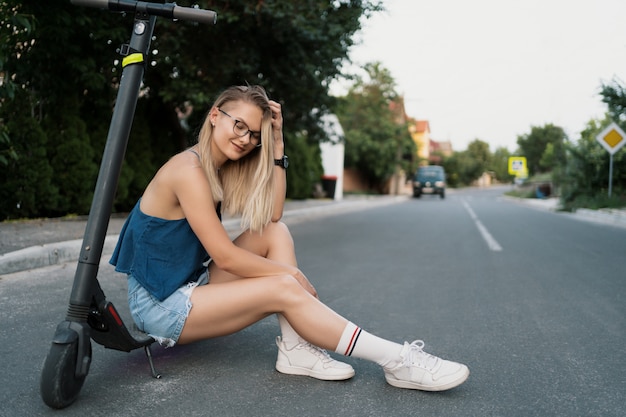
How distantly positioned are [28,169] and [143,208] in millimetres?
7486

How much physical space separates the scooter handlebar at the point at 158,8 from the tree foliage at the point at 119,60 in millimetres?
5808

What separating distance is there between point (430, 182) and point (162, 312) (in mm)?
37133

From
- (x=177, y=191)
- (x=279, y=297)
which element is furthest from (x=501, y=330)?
(x=177, y=191)

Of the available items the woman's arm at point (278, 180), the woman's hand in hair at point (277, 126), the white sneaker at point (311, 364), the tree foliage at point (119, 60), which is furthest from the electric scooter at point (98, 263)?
the tree foliage at point (119, 60)

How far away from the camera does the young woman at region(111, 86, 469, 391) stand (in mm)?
2707

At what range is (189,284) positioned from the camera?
112 inches

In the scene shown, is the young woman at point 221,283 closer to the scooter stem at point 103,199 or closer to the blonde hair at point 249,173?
the blonde hair at point 249,173

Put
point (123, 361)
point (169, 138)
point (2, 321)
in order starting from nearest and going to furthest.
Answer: point (123, 361)
point (2, 321)
point (169, 138)

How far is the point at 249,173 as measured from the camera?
3.18 metres

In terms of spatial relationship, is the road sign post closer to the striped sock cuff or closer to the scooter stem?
the striped sock cuff

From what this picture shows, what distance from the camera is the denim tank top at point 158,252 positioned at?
108 inches

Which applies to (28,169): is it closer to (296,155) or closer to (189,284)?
(189,284)

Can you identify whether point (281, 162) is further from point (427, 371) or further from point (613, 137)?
point (613, 137)

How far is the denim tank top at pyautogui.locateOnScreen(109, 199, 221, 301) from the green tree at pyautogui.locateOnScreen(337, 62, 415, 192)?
122 feet
